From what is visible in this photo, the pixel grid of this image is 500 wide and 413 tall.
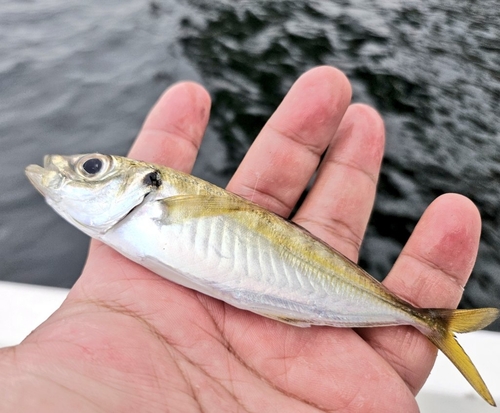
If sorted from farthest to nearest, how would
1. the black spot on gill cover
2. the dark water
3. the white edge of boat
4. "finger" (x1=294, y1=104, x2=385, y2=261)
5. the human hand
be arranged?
the dark water, "finger" (x1=294, y1=104, x2=385, y2=261), the white edge of boat, the black spot on gill cover, the human hand

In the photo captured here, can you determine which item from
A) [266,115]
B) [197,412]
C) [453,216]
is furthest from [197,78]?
[197,412]

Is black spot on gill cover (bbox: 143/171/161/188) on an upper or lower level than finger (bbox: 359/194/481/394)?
upper

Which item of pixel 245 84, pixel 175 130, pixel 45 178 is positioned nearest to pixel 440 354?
pixel 175 130

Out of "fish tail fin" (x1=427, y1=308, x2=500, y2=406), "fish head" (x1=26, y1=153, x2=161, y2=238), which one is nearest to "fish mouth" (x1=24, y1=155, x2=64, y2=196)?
"fish head" (x1=26, y1=153, x2=161, y2=238)

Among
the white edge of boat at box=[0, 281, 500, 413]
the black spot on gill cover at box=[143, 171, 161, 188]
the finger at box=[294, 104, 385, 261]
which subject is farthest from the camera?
the finger at box=[294, 104, 385, 261]

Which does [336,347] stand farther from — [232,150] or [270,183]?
[232,150]

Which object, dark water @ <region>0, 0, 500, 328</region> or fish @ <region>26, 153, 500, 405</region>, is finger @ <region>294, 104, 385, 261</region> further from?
dark water @ <region>0, 0, 500, 328</region>
